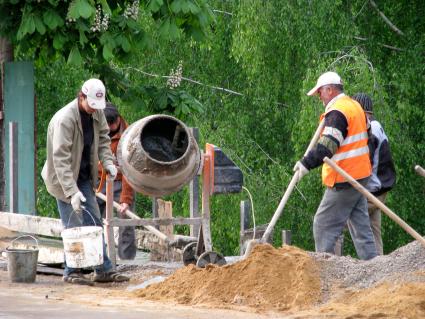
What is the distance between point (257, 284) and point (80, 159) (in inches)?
93.5

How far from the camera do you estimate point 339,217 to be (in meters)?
12.5

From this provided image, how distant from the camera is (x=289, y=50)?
20.4 m

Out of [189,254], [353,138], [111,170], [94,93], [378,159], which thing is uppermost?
[94,93]

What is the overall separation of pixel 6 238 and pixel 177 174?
11.0ft

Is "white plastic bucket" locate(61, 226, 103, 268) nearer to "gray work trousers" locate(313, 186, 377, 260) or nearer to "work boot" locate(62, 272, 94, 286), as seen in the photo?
"work boot" locate(62, 272, 94, 286)

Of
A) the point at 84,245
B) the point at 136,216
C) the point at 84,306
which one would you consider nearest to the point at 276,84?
the point at 136,216

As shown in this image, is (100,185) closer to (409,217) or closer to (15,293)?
(15,293)

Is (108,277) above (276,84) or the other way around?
the other way around

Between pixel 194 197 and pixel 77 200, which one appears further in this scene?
pixel 194 197

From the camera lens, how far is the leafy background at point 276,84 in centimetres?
1877

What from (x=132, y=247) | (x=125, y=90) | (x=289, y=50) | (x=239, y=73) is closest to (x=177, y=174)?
(x=132, y=247)

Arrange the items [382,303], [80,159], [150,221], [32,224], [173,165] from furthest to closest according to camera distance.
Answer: [32,224] → [150,221] → [173,165] → [80,159] → [382,303]

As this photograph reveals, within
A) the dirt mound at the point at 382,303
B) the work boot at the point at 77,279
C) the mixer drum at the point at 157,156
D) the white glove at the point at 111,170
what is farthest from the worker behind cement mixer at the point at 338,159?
the work boot at the point at 77,279

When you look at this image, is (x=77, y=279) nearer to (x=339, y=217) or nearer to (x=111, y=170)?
(x=111, y=170)
